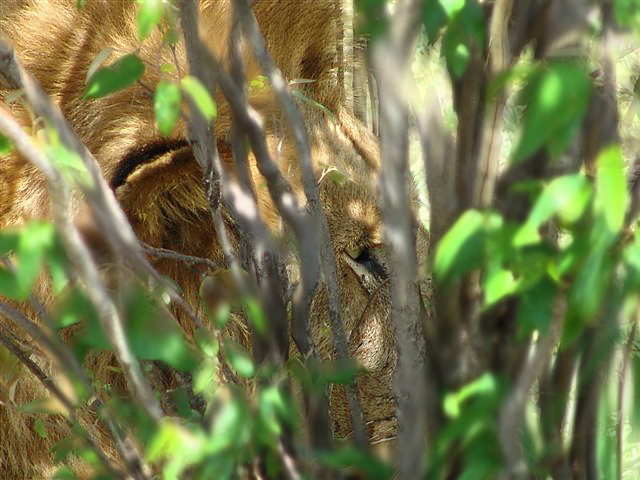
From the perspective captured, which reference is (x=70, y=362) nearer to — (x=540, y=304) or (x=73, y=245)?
(x=73, y=245)

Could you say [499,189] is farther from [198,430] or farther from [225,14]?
[225,14]

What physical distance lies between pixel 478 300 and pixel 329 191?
159cm

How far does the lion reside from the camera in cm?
215

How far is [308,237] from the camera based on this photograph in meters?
1.50

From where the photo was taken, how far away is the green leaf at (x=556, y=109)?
89cm

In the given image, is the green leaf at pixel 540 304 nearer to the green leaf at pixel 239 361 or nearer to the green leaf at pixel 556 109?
the green leaf at pixel 556 109

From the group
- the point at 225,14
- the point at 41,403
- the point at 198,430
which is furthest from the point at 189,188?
the point at 198,430

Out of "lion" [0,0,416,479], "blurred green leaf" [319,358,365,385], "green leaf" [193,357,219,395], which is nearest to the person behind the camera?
"green leaf" [193,357,219,395]

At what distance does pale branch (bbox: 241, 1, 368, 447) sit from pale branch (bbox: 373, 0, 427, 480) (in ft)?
0.86

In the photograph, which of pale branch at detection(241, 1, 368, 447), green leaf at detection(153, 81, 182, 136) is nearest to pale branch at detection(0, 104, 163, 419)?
green leaf at detection(153, 81, 182, 136)

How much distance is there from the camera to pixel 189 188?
2.36 meters

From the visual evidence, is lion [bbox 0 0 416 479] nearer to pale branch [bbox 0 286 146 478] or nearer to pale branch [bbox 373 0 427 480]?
pale branch [bbox 0 286 146 478]

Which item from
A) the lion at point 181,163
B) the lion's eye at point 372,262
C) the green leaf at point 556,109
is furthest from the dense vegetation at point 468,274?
the lion's eye at point 372,262

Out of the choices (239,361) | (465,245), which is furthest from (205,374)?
(465,245)
